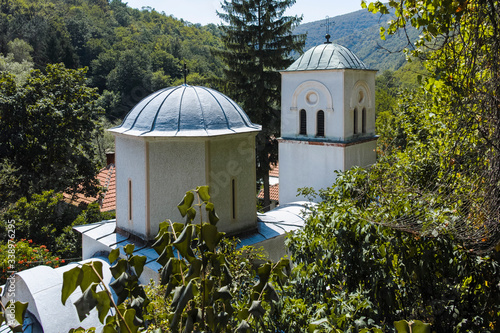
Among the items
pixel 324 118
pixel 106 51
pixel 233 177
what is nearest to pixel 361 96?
pixel 324 118

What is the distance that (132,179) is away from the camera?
7074mm

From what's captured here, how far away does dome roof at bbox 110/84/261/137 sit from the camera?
22.2 feet

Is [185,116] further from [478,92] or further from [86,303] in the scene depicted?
[86,303]

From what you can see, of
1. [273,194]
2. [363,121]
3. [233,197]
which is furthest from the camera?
[273,194]

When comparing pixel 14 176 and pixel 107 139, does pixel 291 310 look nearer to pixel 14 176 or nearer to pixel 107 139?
pixel 14 176

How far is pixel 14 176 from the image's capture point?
1462 centimetres

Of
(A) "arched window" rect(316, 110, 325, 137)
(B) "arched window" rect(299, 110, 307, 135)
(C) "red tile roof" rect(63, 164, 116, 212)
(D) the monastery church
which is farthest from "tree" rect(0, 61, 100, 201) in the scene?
(A) "arched window" rect(316, 110, 325, 137)

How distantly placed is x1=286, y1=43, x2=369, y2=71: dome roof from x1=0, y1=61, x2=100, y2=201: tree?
8.10 meters

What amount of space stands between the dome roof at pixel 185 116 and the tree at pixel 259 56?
10865 millimetres

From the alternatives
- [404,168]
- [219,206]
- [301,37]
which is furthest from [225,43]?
[404,168]

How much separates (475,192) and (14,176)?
15145 mm

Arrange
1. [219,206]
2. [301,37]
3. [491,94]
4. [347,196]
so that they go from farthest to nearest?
[301,37], [219,206], [347,196], [491,94]

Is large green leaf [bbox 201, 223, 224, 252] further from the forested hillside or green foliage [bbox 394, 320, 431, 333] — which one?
the forested hillside

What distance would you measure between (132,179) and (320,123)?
661 cm
